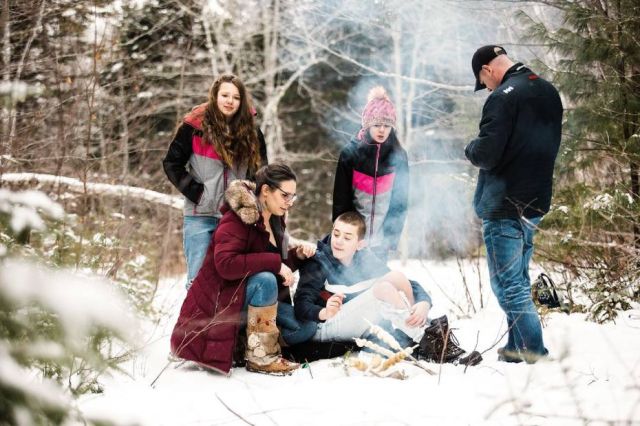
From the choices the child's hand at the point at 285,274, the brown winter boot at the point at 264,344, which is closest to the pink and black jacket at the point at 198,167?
the child's hand at the point at 285,274

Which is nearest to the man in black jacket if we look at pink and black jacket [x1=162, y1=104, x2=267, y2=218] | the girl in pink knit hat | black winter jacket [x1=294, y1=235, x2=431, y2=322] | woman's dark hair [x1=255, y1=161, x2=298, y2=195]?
black winter jacket [x1=294, y1=235, x2=431, y2=322]

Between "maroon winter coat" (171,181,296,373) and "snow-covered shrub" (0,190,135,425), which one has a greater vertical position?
"snow-covered shrub" (0,190,135,425)

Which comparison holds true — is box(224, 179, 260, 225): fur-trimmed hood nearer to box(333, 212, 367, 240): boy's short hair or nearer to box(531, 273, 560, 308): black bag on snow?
box(333, 212, 367, 240): boy's short hair

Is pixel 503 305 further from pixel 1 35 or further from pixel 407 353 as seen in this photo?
pixel 1 35

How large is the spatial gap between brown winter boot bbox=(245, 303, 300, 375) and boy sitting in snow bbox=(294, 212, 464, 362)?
329mm

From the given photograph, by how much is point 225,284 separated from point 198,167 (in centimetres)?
99

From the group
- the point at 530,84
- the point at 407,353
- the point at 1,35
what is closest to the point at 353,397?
the point at 407,353

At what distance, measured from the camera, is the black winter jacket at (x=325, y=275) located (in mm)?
3389

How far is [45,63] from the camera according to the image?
5566 millimetres

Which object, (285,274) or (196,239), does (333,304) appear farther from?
(196,239)

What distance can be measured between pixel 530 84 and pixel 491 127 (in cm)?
34

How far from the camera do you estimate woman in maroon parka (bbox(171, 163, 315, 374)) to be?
2.94 meters

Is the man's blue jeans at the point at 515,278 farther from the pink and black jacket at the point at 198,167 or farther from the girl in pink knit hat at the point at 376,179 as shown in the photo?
the pink and black jacket at the point at 198,167

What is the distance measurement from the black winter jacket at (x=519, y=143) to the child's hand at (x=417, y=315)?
2.19 ft
